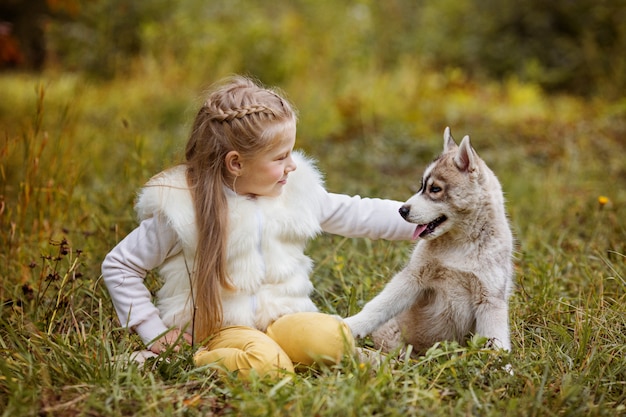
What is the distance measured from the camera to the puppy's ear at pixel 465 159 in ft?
10.5

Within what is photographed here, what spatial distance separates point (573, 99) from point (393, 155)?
4.93 meters

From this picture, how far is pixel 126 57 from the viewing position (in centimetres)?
1193

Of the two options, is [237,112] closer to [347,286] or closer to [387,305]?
[387,305]

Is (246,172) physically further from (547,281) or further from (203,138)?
(547,281)

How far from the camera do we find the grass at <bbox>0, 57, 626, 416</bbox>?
8.81ft

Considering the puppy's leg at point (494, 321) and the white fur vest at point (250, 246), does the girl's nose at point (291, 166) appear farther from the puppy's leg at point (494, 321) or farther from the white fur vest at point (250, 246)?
the puppy's leg at point (494, 321)

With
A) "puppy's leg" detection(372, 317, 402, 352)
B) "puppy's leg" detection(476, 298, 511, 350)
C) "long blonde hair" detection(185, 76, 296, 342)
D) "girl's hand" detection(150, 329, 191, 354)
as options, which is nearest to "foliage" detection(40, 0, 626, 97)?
"long blonde hair" detection(185, 76, 296, 342)

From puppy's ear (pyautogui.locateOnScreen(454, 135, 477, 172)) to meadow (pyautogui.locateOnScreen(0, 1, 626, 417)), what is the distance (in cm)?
84

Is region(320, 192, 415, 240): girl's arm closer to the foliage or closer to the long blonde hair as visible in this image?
the long blonde hair

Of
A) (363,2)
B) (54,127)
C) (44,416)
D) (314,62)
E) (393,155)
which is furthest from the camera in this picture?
(363,2)

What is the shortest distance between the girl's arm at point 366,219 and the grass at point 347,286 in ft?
1.45

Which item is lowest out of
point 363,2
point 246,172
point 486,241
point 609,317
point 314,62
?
point 609,317

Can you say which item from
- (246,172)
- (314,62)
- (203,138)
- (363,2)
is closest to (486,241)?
(246,172)

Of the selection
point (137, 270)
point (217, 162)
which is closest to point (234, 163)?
point (217, 162)
